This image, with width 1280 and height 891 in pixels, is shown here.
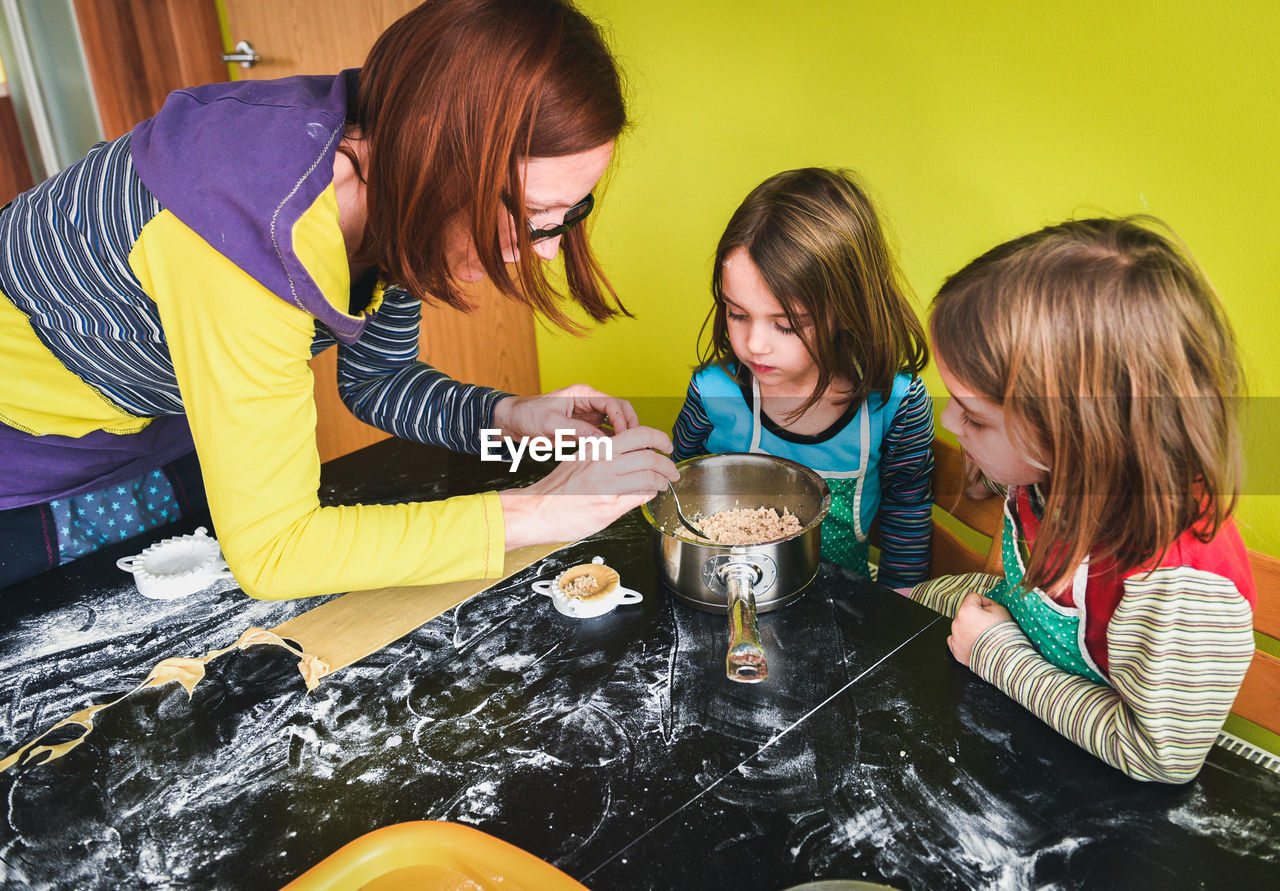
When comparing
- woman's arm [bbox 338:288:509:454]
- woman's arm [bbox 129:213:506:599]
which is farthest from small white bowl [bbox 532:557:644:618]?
woman's arm [bbox 338:288:509:454]

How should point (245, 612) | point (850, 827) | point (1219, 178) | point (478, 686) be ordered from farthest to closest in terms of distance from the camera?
point (1219, 178) < point (245, 612) < point (478, 686) < point (850, 827)

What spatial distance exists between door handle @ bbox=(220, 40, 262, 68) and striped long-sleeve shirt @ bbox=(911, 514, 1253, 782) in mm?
2632

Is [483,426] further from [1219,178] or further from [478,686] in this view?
[1219,178]

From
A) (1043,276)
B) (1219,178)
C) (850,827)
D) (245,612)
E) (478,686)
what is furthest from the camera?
(1219,178)

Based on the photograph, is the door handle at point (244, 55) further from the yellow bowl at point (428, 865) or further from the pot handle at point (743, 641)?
the yellow bowl at point (428, 865)

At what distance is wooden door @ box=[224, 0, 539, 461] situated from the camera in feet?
8.18

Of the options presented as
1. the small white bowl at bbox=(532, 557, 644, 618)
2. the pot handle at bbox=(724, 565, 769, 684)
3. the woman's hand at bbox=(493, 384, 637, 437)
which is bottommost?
the small white bowl at bbox=(532, 557, 644, 618)

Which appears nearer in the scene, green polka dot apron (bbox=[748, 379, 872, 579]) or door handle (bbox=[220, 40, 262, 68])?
green polka dot apron (bbox=[748, 379, 872, 579])

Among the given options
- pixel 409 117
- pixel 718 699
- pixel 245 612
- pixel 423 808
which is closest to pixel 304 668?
pixel 245 612

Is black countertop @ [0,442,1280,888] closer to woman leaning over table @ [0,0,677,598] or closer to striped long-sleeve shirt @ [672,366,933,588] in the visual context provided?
woman leaning over table @ [0,0,677,598]

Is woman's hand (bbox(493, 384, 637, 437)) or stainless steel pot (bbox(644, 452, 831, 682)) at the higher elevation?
woman's hand (bbox(493, 384, 637, 437))

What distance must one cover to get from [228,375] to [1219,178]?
1.46 m

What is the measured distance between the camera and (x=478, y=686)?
95 centimetres

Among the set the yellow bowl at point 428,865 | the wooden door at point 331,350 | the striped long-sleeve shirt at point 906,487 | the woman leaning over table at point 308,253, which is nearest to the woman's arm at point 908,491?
the striped long-sleeve shirt at point 906,487
